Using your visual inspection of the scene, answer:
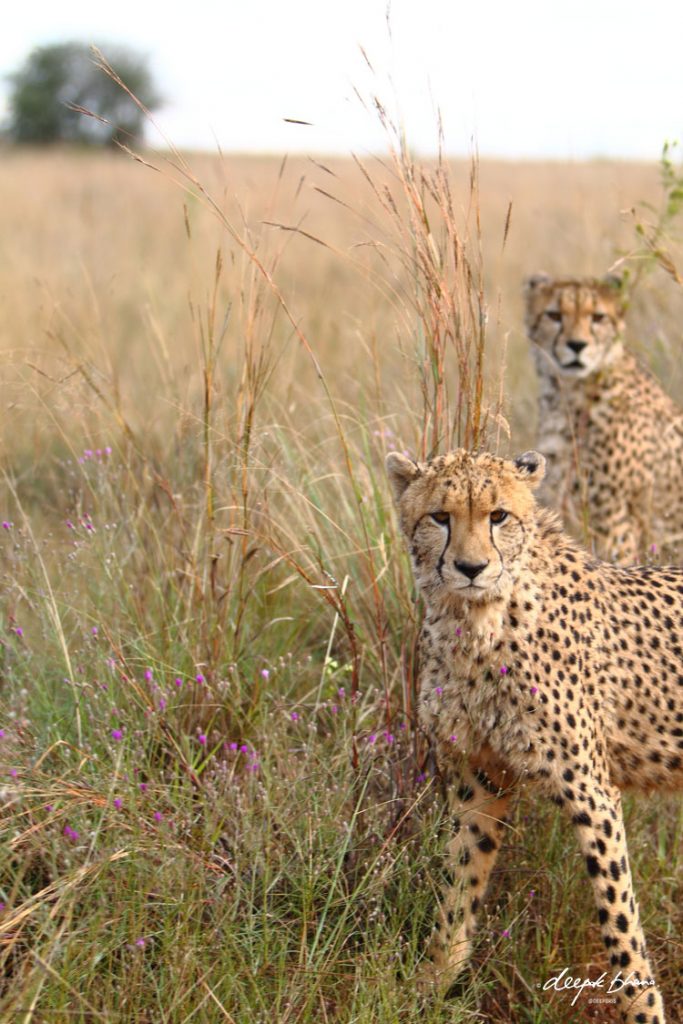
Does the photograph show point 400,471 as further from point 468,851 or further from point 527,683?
point 468,851

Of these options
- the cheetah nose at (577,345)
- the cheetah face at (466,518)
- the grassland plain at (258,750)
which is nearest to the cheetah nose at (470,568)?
the cheetah face at (466,518)

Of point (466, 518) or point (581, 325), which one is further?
point (581, 325)

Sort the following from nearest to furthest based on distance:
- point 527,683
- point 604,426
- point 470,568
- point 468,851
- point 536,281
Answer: point 470,568, point 527,683, point 468,851, point 604,426, point 536,281

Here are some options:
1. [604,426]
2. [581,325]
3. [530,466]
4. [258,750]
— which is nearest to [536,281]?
[581,325]

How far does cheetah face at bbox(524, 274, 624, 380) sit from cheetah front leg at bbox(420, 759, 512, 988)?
223 centimetres

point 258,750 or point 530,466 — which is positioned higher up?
point 530,466

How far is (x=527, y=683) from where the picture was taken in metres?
2.47

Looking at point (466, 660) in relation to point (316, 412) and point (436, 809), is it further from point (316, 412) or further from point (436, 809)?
point (316, 412)

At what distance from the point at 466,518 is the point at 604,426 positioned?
2.33m

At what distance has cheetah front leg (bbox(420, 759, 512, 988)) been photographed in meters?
2.53

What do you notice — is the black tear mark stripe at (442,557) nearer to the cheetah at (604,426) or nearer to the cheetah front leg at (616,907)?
the cheetah front leg at (616,907)

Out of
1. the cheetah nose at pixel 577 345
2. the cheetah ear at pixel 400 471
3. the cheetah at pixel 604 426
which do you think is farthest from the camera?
the cheetah nose at pixel 577 345

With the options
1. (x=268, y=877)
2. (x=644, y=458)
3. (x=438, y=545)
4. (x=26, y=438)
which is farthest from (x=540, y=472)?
(x=26, y=438)

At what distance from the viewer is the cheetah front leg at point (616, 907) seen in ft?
7.89
